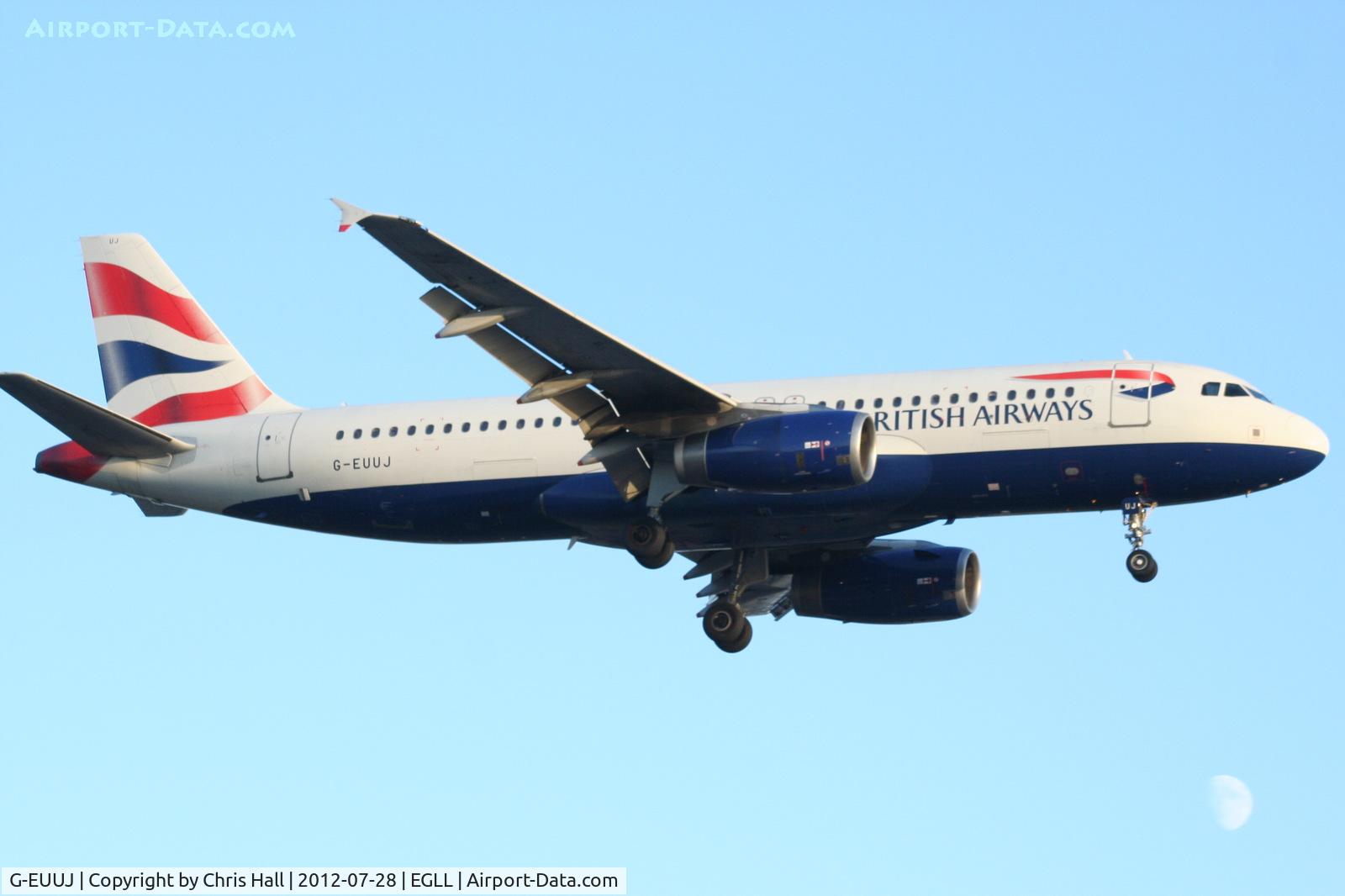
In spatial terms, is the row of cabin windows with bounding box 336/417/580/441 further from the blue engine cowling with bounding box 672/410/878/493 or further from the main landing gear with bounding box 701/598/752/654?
the main landing gear with bounding box 701/598/752/654

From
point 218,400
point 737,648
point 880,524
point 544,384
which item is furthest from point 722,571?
point 218,400

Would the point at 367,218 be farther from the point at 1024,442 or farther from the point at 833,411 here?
the point at 1024,442

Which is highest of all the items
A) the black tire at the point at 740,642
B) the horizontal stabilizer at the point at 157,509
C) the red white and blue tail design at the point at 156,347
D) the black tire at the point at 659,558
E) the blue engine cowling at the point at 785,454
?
the red white and blue tail design at the point at 156,347

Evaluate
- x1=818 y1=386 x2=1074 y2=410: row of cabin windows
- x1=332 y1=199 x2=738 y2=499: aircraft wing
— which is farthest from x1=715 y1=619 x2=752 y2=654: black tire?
x1=818 y1=386 x2=1074 y2=410: row of cabin windows

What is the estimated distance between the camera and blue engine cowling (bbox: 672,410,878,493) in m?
37.8

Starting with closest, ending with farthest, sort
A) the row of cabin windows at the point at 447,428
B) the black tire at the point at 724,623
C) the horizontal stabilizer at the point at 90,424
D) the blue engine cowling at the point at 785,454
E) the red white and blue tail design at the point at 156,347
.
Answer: the blue engine cowling at the point at 785,454 → the horizontal stabilizer at the point at 90,424 → the row of cabin windows at the point at 447,428 → the black tire at the point at 724,623 → the red white and blue tail design at the point at 156,347

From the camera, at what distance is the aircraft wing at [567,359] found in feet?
115

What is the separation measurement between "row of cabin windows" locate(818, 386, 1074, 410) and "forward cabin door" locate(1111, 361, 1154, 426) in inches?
33.6

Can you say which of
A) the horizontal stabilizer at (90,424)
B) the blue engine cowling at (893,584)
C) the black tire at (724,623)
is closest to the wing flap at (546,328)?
the black tire at (724,623)

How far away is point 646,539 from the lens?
4069 cm

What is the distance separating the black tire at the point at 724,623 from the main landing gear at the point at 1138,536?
327 inches

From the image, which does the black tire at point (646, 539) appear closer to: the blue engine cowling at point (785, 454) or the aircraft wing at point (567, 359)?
the aircraft wing at point (567, 359)

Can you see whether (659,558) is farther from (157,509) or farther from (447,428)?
(157,509)

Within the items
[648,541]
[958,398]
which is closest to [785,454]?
[648,541]
